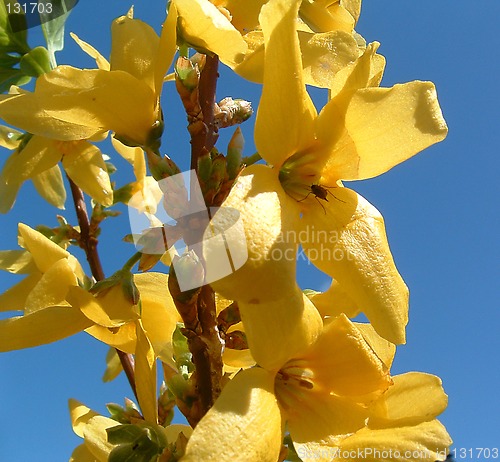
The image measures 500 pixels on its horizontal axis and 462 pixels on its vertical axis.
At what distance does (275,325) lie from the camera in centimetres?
109

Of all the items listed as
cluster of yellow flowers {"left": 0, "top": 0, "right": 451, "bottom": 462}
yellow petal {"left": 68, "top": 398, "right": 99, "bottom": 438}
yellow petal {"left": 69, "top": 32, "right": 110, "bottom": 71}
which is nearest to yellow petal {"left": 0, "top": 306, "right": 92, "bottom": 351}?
cluster of yellow flowers {"left": 0, "top": 0, "right": 451, "bottom": 462}

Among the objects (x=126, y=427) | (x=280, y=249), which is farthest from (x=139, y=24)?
(x=126, y=427)

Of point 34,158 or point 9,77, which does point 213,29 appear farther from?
point 9,77

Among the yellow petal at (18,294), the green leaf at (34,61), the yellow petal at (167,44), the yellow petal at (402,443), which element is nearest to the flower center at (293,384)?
the yellow petal at (402,443)

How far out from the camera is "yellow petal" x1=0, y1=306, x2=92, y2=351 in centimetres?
138

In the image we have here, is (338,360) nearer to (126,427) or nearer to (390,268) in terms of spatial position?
(390,268)

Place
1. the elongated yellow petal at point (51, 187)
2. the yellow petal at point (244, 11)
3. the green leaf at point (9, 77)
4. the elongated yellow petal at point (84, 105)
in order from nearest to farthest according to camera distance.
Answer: the elongated yellow petal at point (84, 105)
the yellow petal at point (244, 11)
the green leaf at point (9, 77)
the elongated yellow petal at point (51, 187)

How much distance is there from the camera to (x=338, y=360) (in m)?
1.27

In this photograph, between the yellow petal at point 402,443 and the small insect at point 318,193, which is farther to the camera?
the small insect at point 318,193

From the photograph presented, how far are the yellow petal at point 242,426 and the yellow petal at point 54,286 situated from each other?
642 mm

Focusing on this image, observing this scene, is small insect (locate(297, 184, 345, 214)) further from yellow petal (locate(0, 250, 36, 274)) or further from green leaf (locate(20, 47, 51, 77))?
green leaf (locate(20, 47, 51, 77))

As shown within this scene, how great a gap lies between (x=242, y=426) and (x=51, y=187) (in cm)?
197

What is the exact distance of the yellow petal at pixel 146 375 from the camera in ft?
4.43

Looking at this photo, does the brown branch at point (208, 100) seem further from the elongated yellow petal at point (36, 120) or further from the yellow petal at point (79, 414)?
the yellow petal at point (79, 414)
